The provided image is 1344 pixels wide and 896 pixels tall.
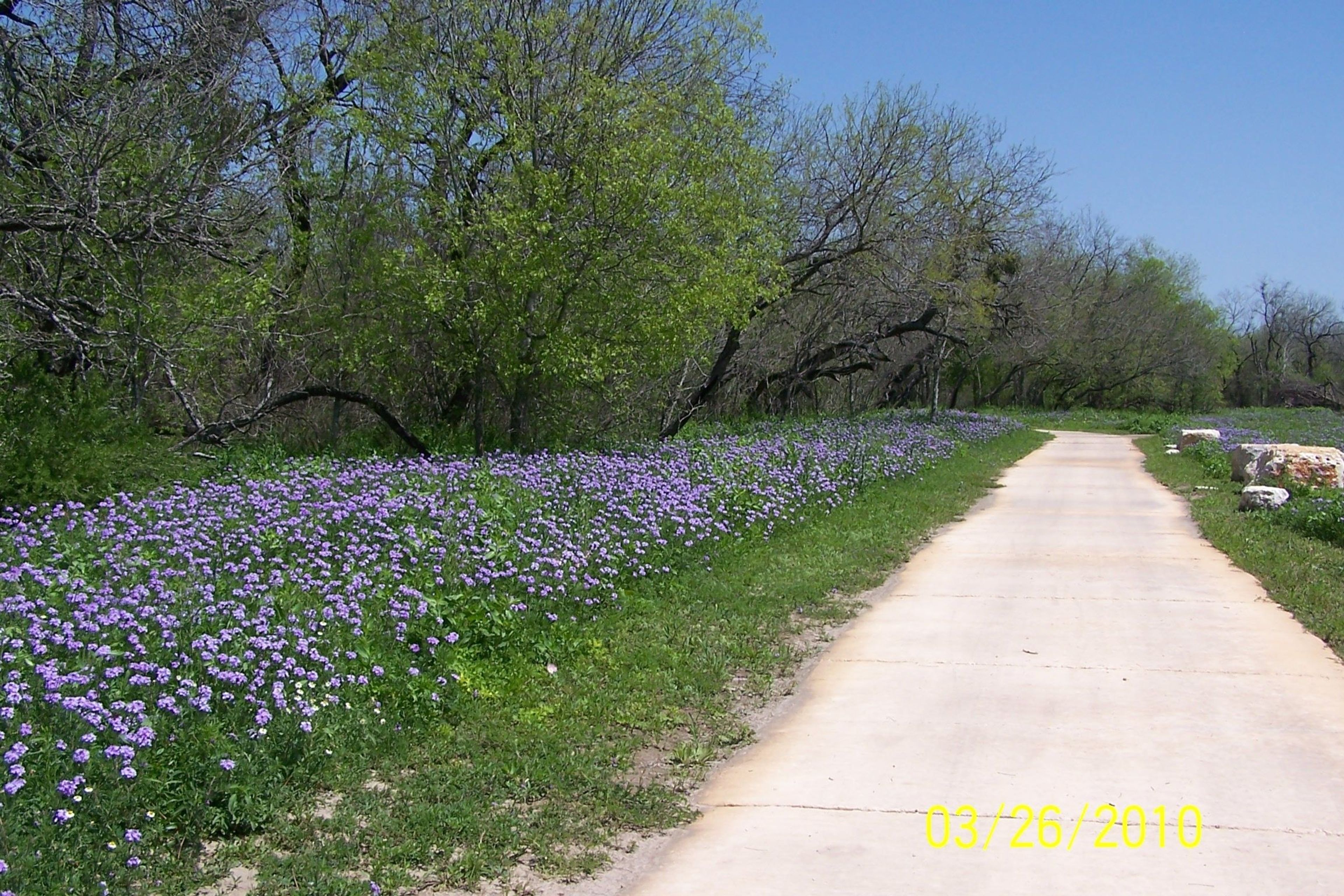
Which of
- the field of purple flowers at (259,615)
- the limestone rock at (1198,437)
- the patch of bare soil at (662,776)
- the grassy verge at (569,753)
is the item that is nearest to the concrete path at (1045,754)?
the patch of bare soil at (662,776)

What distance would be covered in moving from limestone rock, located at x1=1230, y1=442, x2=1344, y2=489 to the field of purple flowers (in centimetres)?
774

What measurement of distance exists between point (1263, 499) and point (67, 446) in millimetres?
12381

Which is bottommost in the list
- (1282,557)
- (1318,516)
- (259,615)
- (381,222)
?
(1282,557)

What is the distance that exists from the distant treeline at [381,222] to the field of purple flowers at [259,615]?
2915 millimetres

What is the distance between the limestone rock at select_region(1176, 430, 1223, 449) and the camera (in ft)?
80.3

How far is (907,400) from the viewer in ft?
168

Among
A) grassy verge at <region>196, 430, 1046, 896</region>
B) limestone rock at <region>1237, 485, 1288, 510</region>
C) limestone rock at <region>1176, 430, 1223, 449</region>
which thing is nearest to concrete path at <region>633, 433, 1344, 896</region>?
grassy verge at <region>196, 430, 1046, 896</region>

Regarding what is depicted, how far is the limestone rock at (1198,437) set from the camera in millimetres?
24469

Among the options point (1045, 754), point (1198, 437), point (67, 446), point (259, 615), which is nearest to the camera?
point (1045, 754)

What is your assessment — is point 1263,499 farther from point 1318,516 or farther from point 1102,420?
point 1102,420

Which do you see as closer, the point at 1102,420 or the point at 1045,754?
the point at 1045,754

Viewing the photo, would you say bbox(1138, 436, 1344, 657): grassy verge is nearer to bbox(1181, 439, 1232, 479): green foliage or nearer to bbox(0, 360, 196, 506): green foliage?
bbox(1181, 439, 1232, 479): green foliage

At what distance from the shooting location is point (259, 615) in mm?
5469

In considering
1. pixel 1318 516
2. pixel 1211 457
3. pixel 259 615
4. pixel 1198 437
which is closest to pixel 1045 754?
pixel 259 615
